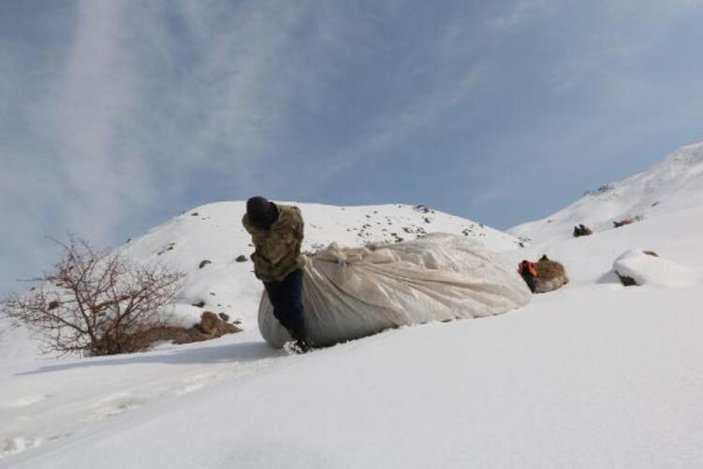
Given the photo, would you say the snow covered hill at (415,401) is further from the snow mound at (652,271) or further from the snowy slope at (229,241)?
the snowy slope at (229,241)

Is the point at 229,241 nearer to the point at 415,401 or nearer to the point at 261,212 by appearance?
the point at 261,212

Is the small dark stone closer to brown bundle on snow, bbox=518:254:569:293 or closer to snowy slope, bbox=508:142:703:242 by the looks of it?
brown bundle on snow, bbox=518:254:569:293

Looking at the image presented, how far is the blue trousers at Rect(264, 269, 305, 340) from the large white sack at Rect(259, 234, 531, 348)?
0.31 ft

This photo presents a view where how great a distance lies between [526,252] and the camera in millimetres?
6965

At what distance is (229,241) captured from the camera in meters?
15.4

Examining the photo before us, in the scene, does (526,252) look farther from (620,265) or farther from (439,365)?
(439,365)

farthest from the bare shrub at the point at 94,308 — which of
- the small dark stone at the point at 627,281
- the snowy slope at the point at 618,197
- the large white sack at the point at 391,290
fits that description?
the snowy slope at the point at 618,197

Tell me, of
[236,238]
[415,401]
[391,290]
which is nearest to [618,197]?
[236,238]

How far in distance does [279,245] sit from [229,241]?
12.2m

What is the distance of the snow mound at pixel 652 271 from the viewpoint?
13.7ft

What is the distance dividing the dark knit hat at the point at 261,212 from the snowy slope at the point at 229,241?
4852 mm

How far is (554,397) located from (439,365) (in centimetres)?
53

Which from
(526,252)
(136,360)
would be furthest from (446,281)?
(526,252)

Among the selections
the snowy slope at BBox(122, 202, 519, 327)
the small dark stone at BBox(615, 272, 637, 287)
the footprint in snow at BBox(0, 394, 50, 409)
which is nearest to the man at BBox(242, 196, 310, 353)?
the footprint in snow at BBox(0, 394, 50, 409)
